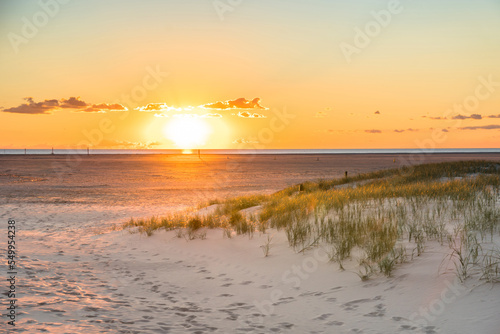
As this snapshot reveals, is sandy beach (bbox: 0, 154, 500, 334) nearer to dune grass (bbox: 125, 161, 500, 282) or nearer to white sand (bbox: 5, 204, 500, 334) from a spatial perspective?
white sand (bbox: 5, 204, 500, 334)

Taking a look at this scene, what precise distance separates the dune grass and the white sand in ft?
1.03

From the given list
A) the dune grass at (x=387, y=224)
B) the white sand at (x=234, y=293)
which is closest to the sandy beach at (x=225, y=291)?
the white sand at (x=234, y=293)

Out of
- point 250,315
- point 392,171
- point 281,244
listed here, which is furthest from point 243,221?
point 392,171

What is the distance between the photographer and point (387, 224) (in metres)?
9.26

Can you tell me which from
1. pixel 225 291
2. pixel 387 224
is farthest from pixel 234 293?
pixel 387 224

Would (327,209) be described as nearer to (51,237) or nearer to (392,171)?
(51,237)

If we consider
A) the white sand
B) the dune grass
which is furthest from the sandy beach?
the dune grass

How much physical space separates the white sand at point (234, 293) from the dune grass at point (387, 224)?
1.03 feet

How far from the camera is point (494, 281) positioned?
5.85m

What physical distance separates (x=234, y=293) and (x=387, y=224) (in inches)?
152

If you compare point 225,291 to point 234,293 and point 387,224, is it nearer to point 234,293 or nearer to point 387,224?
point 234,293

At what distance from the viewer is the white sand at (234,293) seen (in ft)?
18.2

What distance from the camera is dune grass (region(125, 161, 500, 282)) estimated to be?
717 centimetres

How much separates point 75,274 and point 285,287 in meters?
4.35
